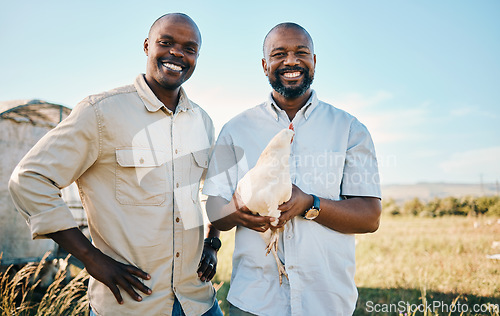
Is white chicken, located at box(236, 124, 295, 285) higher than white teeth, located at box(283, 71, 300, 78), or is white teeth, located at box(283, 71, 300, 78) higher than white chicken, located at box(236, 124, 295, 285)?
white teeth, located at box(283, 71, 300, 78)

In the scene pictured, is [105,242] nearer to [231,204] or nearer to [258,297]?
[231,204]

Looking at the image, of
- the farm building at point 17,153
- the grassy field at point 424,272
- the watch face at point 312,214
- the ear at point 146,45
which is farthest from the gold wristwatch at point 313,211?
the farm building at point 17,153

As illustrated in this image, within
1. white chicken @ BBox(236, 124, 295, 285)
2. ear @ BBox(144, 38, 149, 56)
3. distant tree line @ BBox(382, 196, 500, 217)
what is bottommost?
distant tree line @ BBox(382, 196, 500, 217)

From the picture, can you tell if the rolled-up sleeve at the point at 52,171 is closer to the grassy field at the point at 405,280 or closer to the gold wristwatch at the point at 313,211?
the gold wristwatch at the point at 313,211

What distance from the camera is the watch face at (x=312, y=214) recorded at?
7.67 feet

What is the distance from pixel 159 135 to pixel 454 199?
21776 millimetres

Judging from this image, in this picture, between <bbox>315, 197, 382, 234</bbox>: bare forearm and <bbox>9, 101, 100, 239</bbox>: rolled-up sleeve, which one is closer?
<bbox>9, 101, 100, 239</bbox>: rolled-up sleeve

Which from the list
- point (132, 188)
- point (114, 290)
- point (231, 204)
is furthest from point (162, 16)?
point (114, 290)

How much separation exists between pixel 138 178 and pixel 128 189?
0.10 metres

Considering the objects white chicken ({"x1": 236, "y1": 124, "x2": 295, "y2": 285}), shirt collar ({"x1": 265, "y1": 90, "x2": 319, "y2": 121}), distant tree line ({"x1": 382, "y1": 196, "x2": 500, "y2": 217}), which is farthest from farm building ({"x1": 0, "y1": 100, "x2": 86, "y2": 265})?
distant tree line ({"x1": 382, "y1": 196, "x2": 500, "y2": 217})

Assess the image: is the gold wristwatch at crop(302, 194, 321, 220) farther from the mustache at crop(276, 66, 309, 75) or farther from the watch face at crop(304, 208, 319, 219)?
the mustache at crop(276, 66, 309, 75)

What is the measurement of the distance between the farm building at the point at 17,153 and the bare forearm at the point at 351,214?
628cm

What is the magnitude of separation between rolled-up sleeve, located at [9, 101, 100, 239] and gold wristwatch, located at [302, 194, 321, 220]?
1.45 metres

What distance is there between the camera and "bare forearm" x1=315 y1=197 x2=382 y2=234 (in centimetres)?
238
